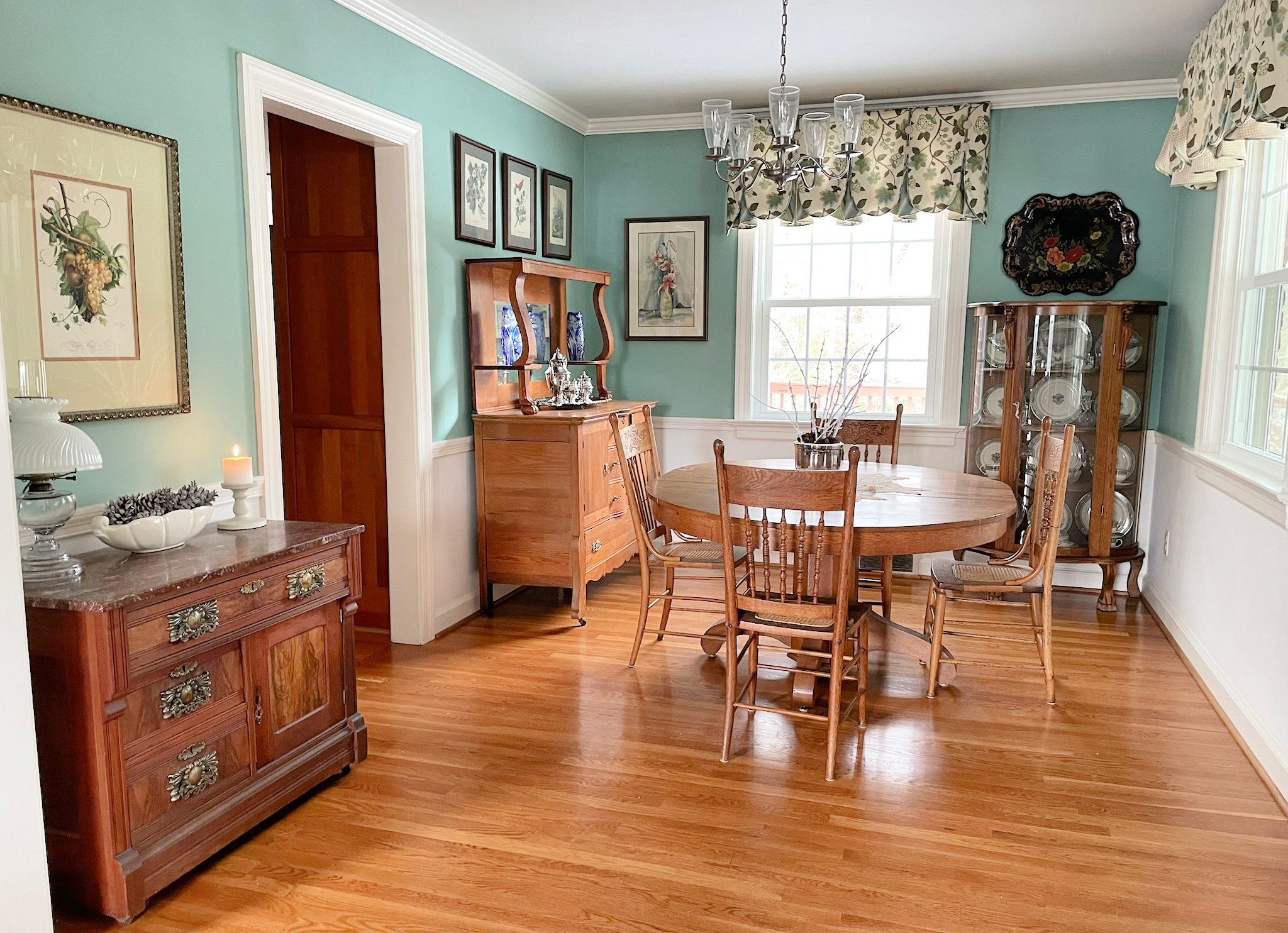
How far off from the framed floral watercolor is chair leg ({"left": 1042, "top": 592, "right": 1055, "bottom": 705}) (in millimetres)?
2143

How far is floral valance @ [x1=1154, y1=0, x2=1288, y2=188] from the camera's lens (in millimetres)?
2688

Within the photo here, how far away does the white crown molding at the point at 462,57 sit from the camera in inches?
139

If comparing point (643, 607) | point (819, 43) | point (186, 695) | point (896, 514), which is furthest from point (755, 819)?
point (819, 43)

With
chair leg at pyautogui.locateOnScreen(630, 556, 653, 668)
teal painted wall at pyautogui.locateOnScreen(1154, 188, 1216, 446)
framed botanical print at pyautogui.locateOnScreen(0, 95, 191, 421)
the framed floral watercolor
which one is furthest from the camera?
the framed floral watercolor

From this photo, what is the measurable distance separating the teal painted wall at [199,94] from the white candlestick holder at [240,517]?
0.22 meters

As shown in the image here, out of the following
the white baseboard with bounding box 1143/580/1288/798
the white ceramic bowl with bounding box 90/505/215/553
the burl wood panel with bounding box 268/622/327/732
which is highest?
the white ceramic bowl with bounding box 90/505/215/553

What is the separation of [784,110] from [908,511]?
1.34m

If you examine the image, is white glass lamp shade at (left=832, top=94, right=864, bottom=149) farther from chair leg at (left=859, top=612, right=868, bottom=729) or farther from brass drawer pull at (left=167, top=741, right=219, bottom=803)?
brass drawer pull at (left=167, top=741, right=219, bottom=803)

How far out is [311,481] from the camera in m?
4.27

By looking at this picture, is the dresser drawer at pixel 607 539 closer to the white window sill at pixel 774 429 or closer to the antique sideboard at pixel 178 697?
the white window sill at pixel 774 429

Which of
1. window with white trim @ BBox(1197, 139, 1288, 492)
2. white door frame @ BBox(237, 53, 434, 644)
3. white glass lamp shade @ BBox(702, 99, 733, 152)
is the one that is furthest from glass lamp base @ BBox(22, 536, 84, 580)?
window with white trim @ BBox(1197, 139, 1288, 492)

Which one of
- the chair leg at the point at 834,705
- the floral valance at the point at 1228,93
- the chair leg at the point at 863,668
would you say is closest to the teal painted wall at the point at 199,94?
the chair leg at the point at 834,705

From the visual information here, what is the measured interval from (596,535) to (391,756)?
5.65 feet

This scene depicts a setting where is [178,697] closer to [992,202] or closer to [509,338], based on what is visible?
[509,338]
